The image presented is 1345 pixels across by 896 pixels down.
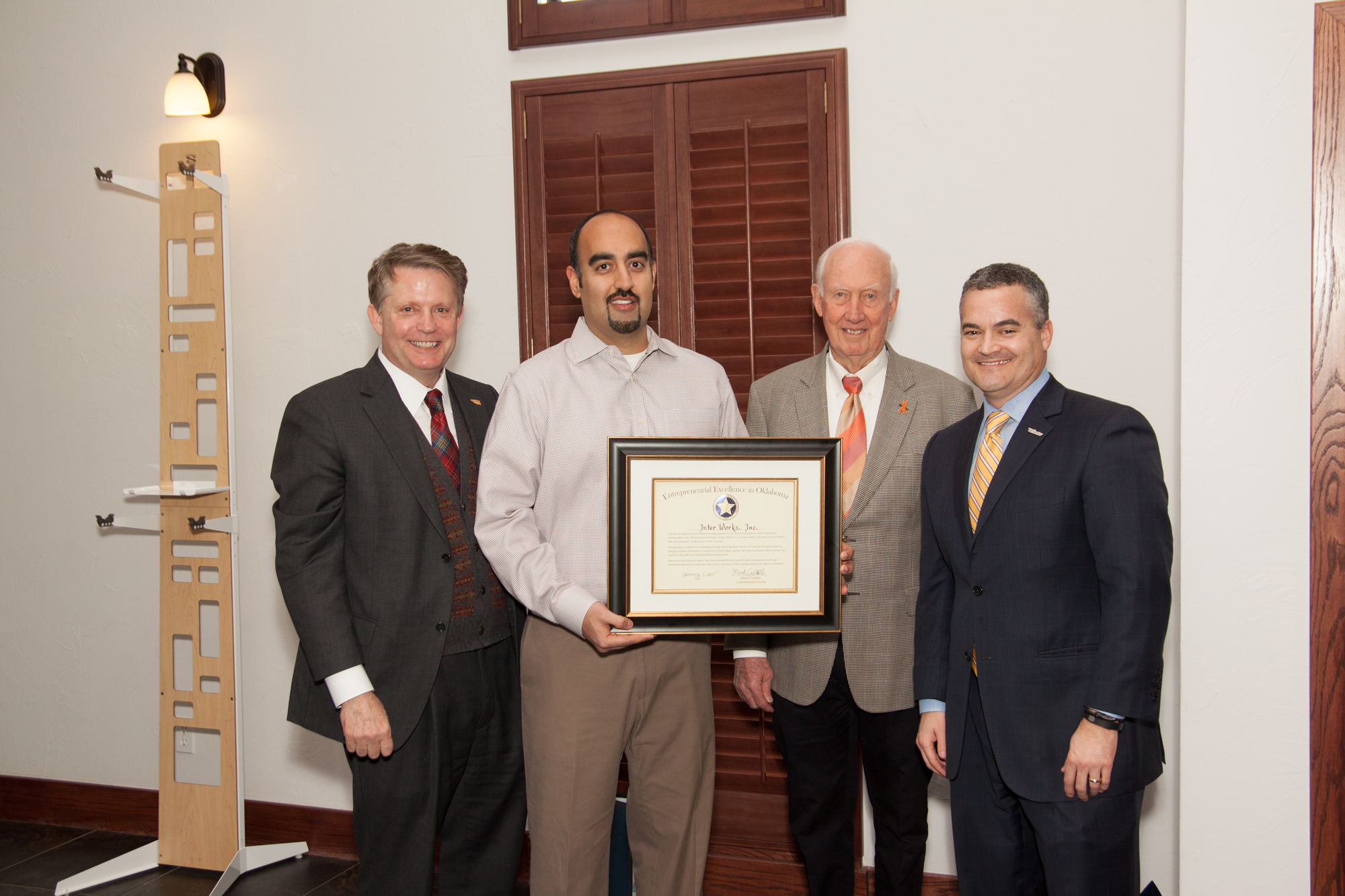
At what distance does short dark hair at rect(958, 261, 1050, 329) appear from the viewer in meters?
1.68

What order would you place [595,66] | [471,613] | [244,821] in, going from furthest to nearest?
[244,821]
[595,66]
[471,613]

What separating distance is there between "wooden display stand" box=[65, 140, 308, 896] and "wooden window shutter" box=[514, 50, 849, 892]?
1.00 m

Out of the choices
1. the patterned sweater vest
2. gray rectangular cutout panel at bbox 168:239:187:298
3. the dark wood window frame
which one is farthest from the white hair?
gray rectangular cutout panel at bbox 168:239:187:298

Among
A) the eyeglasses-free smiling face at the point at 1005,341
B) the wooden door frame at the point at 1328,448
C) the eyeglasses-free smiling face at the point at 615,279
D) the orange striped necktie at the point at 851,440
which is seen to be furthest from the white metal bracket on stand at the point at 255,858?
the wooden door frame at the point at 1328,448

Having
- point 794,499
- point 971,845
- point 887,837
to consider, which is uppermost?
point 794,499

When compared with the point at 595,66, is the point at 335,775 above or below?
below

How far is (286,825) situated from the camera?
2998 millimetres

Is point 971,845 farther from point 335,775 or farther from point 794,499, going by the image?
point 335,775


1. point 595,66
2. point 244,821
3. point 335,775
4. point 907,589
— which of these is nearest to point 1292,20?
point 907,589

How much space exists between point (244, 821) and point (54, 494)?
55.5 inches

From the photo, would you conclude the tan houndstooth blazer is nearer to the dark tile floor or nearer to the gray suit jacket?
the gray suit jacket

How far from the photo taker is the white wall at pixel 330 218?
236 cm

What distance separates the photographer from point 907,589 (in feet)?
6.42

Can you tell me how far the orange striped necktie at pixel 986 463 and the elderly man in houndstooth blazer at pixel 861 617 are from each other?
0.79ft
